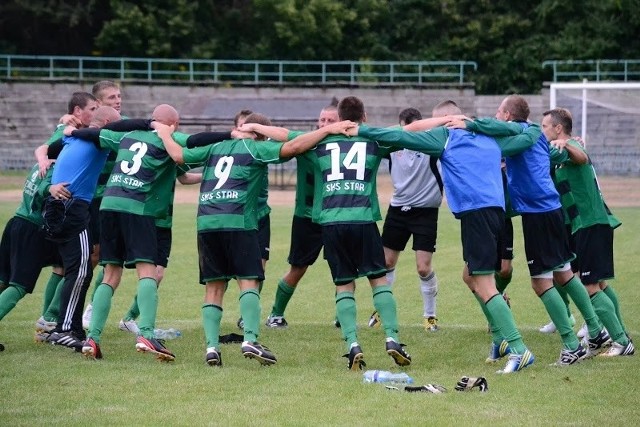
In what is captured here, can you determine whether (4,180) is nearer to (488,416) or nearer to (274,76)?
(274,76)

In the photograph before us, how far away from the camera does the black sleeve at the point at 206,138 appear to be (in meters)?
9.70

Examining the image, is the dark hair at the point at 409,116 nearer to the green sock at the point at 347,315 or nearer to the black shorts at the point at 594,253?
the black shorts at the point at 594,253

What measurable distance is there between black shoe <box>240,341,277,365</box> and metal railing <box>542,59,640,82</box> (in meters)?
36.7

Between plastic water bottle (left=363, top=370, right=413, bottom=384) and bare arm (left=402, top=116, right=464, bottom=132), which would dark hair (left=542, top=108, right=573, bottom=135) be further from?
plastic water bottle (left=363, top=370, right=413, bottom=384)

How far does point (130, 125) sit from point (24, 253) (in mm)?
1717

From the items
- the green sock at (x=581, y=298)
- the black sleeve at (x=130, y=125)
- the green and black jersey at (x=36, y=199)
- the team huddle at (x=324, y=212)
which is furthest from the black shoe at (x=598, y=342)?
the green and black jersey at (x=36, y=199)

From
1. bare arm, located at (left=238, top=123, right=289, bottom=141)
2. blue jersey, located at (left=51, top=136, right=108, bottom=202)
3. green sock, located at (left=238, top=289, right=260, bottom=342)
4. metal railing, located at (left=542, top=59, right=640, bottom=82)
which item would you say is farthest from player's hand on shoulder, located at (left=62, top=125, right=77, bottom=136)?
metal railing, located at (left=542, top=59, right=640, bottom=82)

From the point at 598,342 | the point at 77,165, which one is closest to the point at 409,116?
the point at 598,342

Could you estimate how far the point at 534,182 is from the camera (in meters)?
9.72

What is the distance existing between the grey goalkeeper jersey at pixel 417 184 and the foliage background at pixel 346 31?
37.9m

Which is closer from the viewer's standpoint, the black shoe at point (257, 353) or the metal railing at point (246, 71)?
the black shoe at point (257, 353)

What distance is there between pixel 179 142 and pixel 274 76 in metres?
39.7

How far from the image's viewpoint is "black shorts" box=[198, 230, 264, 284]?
31.3 ft

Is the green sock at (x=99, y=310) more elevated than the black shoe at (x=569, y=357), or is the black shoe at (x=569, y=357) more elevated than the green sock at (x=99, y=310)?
the green sock at (x=99, y=310)
